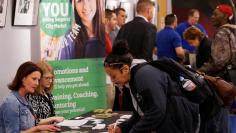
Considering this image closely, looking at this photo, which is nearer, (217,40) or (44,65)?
(44,65)

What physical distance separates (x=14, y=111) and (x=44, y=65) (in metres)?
0.85

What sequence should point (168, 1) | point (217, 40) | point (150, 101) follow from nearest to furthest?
point (150, 101), point (217, 40), point (168, 1)

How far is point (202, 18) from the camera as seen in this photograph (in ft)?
31.4

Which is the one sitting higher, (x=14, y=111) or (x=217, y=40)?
(x=217, y=40)

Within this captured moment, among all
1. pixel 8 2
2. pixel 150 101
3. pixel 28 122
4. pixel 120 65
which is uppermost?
pixel 8 2

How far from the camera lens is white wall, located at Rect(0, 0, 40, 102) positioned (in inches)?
184

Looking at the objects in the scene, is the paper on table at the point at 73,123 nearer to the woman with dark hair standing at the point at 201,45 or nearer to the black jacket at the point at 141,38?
the black jacket at the point at 141,38

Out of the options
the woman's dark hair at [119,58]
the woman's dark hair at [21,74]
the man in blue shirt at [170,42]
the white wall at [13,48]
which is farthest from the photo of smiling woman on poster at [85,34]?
the woman's dark hair at [119,58]

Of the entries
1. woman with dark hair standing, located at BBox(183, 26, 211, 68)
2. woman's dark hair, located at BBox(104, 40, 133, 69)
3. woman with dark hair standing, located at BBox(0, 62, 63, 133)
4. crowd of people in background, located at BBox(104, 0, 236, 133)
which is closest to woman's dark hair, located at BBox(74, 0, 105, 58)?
crowd of people in background, located at BBox(104, 0, 236, 133)

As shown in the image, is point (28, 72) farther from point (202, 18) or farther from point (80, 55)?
point (202, 18)

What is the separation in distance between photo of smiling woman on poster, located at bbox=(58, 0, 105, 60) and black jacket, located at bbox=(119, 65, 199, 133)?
3.00 metres

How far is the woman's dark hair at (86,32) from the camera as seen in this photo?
5.49 meters

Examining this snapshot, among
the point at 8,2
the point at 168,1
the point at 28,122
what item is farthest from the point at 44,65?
the point at 168,1

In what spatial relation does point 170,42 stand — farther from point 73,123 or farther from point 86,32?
point 73,123
